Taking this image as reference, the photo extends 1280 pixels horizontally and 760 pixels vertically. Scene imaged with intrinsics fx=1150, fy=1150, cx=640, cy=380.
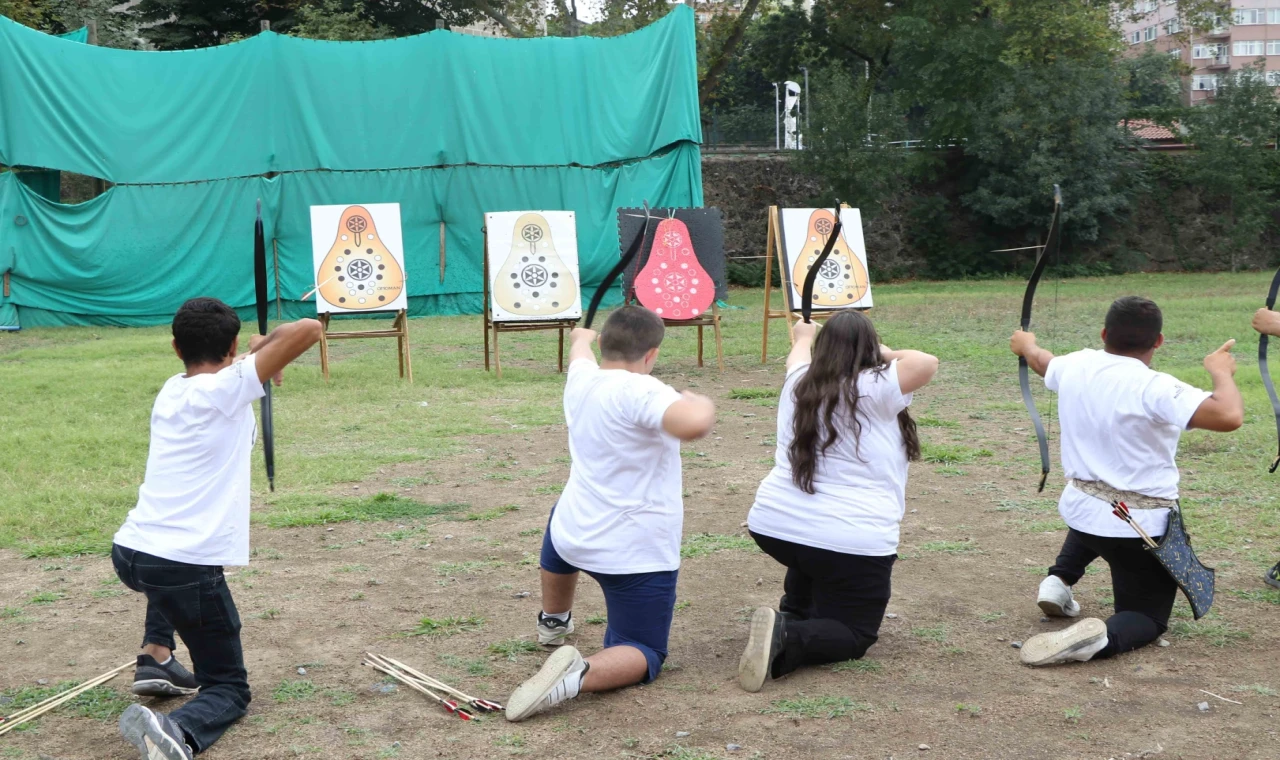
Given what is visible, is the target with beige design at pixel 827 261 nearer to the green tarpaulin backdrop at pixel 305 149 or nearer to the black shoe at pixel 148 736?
the green tarpaulin backdrop at pixel 305 149

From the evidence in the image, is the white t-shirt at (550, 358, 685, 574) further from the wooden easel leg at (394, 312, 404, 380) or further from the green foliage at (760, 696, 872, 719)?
the wooden easel leg at (394, 312, 404, 380)

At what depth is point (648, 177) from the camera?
54.5ft

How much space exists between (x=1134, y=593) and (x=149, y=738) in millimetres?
2867

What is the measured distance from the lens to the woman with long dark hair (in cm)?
340

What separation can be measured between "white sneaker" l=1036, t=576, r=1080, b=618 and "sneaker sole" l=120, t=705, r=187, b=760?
105 inches

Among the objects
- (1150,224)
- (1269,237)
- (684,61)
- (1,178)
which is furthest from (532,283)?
(1269,237)

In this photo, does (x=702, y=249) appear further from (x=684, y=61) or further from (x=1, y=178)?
(x=1, y=178)

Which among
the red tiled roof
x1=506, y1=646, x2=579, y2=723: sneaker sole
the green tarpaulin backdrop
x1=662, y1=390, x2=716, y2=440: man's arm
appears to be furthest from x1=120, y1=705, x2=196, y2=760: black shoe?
the red tiled roof

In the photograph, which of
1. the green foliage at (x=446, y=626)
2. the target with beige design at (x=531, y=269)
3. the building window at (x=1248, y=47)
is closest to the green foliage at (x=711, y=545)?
the green foliage at (x=446, y=626)

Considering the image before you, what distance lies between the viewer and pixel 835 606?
3490 millimetres

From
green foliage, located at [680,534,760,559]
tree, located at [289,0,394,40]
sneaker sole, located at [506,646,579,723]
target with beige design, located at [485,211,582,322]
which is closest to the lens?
sneaker sole, located at [506,646,579,723]

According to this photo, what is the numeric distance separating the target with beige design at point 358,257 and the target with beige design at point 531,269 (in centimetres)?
89

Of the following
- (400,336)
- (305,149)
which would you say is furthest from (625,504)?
(305,149)

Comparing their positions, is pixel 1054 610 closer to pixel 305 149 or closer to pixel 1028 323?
pixel 1028 323
